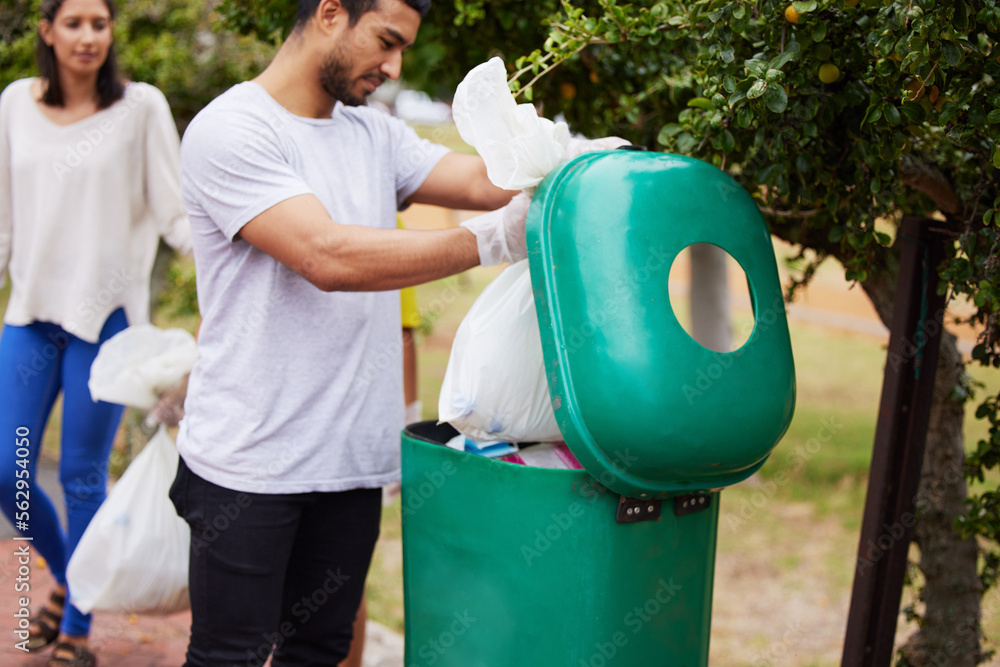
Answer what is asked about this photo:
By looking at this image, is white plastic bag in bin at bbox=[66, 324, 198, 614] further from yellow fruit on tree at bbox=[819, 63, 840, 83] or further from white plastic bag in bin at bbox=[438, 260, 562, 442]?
yellow fruit on tree at bbox=[819, 63, 840, 83]

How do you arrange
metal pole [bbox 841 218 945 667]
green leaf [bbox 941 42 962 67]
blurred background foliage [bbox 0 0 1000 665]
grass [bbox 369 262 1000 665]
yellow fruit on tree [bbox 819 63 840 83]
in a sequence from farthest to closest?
grass [bbox 369 262 1000 665], metal pole [bbox 841 218 945 667], yellow fruit on tree [bbox 819 63 840 83], blurred background foliage [bbox 0 0 1000 665], green leaf [bbox 941 42 962 67]

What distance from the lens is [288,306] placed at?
1.78 meters

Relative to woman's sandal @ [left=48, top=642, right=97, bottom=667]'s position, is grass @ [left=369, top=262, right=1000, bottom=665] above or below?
below

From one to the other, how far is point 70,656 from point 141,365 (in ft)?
3.07

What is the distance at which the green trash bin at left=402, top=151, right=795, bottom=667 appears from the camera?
145 centimetres

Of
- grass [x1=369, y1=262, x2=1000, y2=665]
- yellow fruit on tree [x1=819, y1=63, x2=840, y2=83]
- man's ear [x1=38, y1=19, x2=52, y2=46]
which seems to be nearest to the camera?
yellow fruit on tree [x1=819, y1=63, x2=840, y2=83]

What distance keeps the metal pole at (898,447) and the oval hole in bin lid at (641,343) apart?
579 millimetres

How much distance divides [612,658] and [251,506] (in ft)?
2.35

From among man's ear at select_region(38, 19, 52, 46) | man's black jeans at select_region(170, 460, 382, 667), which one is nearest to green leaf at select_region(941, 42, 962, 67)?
man's black jeans at select_region(170, 460, 382, 667)

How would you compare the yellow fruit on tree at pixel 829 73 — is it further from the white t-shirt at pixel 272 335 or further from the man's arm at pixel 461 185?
the white t-shirt at pixel 272 335

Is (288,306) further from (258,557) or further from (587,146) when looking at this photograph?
(587,146)

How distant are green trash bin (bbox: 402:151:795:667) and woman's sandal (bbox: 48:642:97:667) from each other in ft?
4.85

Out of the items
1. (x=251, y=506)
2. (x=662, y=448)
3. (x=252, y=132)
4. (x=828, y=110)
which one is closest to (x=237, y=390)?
(x=251, y=506)

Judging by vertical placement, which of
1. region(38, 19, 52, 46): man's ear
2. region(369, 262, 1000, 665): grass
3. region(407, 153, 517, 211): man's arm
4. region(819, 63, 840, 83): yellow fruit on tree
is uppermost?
region(38, 19, 52, 46): man's ear
